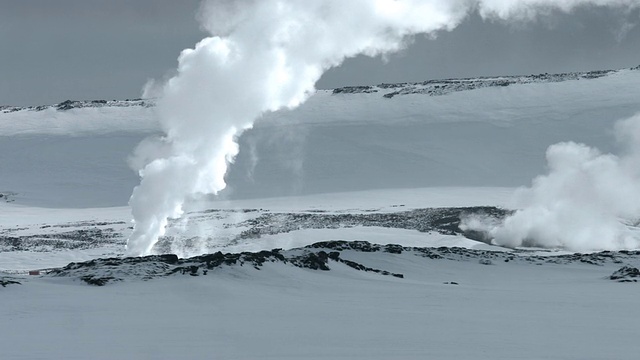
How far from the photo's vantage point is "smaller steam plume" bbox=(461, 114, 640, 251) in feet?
210

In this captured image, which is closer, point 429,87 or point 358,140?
point 358,140

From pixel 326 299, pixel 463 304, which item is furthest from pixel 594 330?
pixel 326 299

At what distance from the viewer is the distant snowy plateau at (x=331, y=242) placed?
72.4 feet

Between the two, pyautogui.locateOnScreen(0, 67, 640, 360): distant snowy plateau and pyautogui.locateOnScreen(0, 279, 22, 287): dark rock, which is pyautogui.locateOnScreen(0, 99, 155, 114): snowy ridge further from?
pyautogui.locateOnScreen(0, 279, 22, 287): dark rock

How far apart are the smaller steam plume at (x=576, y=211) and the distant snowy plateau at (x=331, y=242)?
2612mm

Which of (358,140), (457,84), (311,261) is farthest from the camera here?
(457,84)

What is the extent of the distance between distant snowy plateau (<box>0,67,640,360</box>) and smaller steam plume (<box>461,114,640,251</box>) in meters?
2.61

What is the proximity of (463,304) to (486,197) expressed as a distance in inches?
2585

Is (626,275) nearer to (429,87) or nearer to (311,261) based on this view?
(311,261)

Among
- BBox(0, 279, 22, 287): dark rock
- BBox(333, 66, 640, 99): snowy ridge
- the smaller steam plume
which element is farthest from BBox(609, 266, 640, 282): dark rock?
BBox(333, 66, 640, 99): snowy ridge

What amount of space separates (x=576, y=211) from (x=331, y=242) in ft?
95.9

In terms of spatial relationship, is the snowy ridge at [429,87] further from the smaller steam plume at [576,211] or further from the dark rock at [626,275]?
the dark rock at [626,275]

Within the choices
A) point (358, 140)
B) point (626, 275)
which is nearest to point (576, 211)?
point (626, 275)

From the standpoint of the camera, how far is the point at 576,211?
67625 mm
